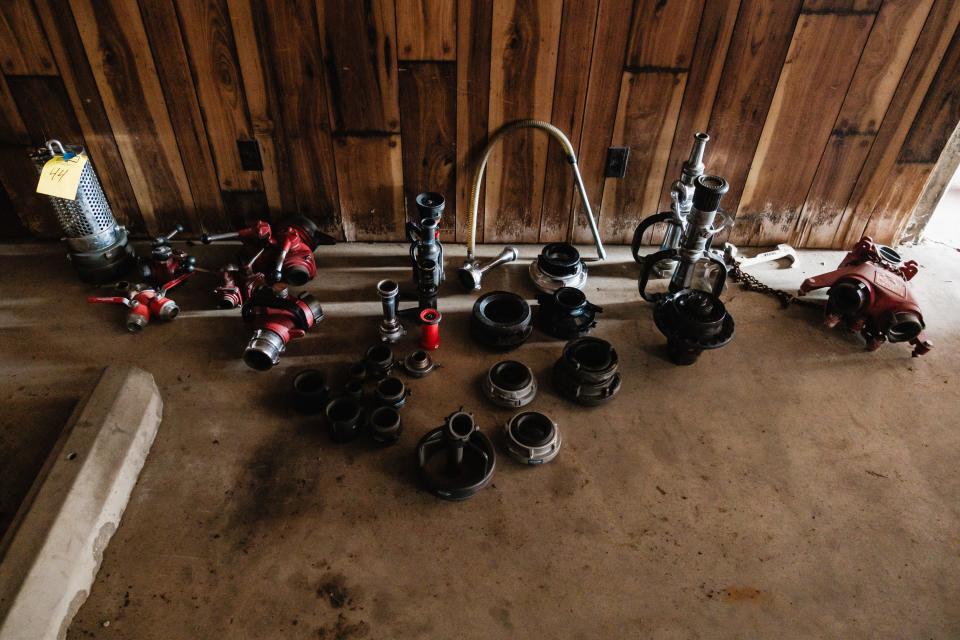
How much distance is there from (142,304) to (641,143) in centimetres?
191

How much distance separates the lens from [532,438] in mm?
1702

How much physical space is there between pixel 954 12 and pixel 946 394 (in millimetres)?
1287

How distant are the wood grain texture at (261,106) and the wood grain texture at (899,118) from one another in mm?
2286

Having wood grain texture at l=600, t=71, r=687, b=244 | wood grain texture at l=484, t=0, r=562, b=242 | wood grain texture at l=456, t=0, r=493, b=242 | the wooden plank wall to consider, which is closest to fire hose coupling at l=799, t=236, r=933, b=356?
the wooden plank wall

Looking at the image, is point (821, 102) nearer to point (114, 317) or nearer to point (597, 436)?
point (597, 436)

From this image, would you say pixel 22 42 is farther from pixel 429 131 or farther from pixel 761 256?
pixel 761 256

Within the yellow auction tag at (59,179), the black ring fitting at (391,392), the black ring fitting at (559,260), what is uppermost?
the yellow auction tag at (59,179)

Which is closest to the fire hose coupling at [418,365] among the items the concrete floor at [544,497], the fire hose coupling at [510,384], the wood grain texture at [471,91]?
the concrete floor at [544,497]

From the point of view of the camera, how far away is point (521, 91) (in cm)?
219

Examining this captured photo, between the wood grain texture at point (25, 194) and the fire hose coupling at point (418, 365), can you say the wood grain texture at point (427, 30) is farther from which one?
the wood grain texture at point (25, 194)

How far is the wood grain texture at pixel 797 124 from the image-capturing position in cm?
207

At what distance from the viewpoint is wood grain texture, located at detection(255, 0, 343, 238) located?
203cm

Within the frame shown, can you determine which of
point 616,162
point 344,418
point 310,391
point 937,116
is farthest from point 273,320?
point 937,116

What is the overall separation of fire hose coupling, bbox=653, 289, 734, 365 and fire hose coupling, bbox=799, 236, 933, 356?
1.71 ft
